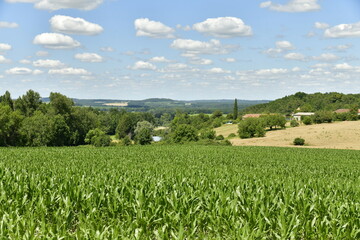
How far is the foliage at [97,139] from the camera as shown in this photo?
299 feet

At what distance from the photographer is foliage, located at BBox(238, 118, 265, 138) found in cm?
9362

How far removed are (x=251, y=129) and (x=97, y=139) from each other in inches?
1742

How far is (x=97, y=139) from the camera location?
91812 mm

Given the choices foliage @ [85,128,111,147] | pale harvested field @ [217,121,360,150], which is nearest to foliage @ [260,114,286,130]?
pale harvested field @ [217,121,360,150]

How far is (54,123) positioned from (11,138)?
394 inches

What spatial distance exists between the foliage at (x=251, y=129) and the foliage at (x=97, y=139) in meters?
38.5

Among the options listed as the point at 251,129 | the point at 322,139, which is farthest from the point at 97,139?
the point at 322,139

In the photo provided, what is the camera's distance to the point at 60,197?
29.9ft

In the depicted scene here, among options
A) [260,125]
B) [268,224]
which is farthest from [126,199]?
[260,125]

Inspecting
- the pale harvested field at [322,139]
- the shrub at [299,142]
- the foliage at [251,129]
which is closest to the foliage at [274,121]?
the foliage at [251,129]

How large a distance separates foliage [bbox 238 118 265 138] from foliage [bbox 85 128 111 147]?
38.5 m

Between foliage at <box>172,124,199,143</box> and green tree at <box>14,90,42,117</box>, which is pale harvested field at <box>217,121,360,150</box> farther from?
green tree at <box>14,90,42,117</box>

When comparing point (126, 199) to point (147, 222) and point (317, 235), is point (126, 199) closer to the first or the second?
point (147, 222)

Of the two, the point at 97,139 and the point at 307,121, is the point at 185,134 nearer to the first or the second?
the point at 97,139
